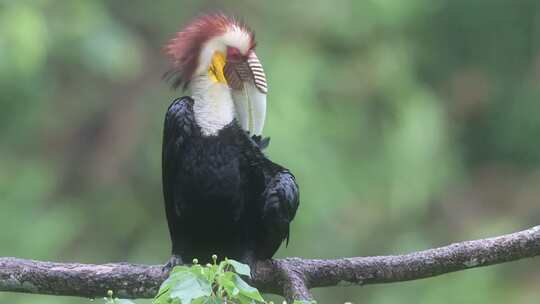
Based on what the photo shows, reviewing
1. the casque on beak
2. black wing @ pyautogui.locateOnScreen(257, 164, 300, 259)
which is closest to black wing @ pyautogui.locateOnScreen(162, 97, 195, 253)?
the casque on beak

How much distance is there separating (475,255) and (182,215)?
0.81m

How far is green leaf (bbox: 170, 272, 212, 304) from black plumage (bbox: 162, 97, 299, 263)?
98 centimetres

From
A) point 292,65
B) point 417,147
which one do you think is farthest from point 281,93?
point 417,147

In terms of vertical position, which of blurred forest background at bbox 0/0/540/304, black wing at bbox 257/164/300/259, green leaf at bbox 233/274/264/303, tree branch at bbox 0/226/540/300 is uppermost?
blurred forest background at bbox 0/0/540/304

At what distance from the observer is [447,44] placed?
9742 mm

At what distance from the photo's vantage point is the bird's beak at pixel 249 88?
13.0ft

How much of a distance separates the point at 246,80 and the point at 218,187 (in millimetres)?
303

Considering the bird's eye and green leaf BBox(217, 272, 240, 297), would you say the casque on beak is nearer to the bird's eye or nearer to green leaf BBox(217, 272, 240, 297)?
the bird's eye

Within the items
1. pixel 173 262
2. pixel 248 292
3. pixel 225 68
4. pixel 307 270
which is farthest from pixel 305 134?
pixel 248 292

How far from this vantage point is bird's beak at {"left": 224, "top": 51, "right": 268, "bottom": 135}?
3963 millimetres

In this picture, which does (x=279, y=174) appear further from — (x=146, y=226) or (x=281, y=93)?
(x=146, y=226)

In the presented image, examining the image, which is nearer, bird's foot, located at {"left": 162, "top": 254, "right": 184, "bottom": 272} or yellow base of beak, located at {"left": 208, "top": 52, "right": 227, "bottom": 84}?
bird's foot, located at {"left": 162, "top": 254, "right": 184, "bottom": 272}

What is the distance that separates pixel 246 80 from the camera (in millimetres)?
3982

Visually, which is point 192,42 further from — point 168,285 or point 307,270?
point 168,285
